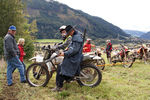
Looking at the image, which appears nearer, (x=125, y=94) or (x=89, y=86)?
(x=125, y=94)

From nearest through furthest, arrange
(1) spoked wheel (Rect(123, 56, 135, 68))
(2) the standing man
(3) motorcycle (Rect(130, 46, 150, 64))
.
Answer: (2) the standing man, (1) spoked wheel (Rect(123, 56, 135, 68)), (3) motorcycle (Rect(130, 46, 150, 64))

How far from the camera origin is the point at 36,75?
5500 mm

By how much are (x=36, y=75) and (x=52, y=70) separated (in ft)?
2.40

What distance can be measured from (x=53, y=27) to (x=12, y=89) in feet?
576

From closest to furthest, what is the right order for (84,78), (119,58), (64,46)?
(84,78)
(64,46)
(119,58)

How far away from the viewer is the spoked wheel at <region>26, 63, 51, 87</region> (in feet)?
16.8

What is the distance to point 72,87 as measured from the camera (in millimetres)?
5074

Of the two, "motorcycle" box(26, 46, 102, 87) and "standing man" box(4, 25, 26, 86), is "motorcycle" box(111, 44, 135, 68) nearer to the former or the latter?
"motorcycle" box(26, 46, 102, 87)

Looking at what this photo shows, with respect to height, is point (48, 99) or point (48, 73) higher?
point (48, 73)

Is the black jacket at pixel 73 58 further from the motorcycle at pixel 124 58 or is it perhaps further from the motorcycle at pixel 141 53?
the motorcycle at pixel 141 53

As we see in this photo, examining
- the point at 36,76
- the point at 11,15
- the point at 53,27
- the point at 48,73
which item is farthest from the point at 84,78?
the point at 53,27

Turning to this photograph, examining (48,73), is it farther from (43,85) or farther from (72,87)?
(72,87)

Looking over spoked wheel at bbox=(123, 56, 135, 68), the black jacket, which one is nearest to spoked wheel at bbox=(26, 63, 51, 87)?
the black jacket

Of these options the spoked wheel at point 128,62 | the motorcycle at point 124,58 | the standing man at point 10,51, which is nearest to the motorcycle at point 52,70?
the standing man at point 10,51
